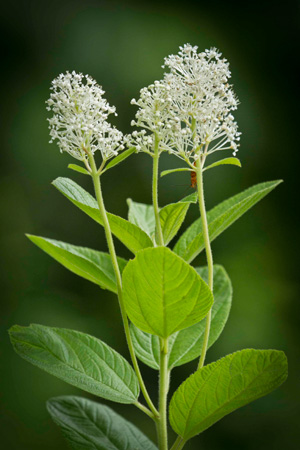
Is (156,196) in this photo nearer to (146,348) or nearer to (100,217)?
(100,217)

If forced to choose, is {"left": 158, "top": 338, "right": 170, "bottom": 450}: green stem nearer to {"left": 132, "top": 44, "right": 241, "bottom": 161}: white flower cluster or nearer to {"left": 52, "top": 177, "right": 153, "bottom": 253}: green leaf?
{"left": 52, "top": 177, "right": 153, "bottom": 253}: green leaf

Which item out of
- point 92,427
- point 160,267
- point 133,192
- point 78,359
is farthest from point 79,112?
point 133,192

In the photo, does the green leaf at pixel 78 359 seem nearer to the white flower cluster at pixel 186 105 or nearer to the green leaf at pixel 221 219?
the green leaf at pixel 221 219

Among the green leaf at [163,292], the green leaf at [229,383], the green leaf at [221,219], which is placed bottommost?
the green leaf at [229,383]

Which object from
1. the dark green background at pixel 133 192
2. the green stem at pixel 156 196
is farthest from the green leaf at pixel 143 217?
the dark green background at pixel 133 192

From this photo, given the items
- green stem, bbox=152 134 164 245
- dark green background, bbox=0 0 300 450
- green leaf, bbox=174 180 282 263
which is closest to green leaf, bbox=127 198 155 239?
green leaf, bbox=174 180 282 263
